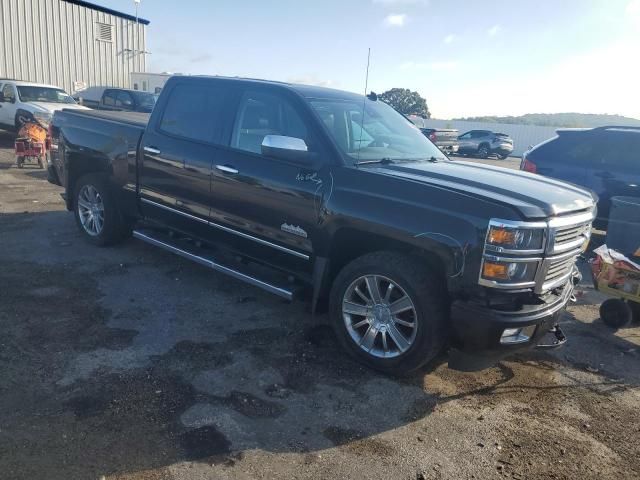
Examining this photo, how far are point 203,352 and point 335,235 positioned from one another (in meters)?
1.36

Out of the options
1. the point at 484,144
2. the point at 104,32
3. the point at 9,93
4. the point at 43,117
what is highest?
the point at 104,32

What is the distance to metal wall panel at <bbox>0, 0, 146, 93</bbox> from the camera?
79.9ft

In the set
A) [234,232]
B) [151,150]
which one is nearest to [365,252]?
[234,232]

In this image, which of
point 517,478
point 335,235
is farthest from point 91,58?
point 517,478

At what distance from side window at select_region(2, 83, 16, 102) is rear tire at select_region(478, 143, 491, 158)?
22.3 m

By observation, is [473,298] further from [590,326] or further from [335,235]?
[590,326]

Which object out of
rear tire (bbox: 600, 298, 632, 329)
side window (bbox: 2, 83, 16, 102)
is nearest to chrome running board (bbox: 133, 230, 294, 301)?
rear tire (bbox: 600, 298, 632, 329)

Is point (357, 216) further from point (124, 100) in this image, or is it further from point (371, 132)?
point (124, 100)

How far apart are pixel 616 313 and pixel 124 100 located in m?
18.2

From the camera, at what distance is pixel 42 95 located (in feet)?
53.8

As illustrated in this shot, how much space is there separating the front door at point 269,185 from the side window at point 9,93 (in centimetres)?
1390

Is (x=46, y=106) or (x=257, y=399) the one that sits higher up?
(x=46, y=106)

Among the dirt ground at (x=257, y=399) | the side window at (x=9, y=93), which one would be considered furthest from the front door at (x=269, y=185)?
the side window at (x=9, y=93)

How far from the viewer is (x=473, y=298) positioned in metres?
3.41
